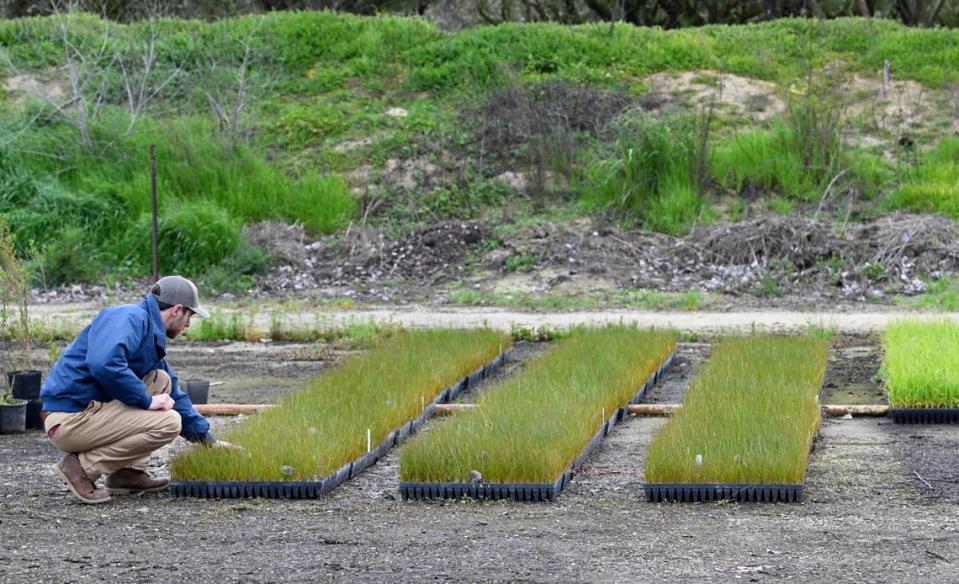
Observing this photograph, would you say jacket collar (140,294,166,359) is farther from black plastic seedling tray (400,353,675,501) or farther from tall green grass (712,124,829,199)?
tall green grass (712,124,829,199)

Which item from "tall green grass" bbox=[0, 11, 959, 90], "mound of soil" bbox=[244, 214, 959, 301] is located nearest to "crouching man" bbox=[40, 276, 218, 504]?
"mound of soil" bbox=[244, 214, 959, 301]

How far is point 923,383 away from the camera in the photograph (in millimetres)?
8211

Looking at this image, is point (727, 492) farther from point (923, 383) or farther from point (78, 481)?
point (78, 481)

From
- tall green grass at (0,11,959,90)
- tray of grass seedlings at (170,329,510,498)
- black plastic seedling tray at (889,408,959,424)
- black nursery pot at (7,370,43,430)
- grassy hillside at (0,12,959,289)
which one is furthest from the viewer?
tall green grass at (0,11,959,90)

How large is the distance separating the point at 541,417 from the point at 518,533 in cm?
151

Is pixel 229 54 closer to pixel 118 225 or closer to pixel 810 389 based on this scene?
pixel 118 225

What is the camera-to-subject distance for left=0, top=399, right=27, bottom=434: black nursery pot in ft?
26.9

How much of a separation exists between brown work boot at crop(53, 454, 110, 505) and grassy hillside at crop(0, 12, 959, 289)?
8.39m

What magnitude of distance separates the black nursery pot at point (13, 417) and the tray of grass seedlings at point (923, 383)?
525 cm

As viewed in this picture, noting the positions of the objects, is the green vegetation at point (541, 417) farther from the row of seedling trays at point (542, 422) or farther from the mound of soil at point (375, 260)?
the mound of soil at point (375, 260)

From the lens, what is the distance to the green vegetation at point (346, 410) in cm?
650

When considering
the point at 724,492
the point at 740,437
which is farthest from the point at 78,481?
the point at 740,437

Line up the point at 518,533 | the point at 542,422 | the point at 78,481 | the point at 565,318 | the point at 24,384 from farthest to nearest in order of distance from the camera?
the point at 565,318, the point at 24,384, the point at 542,422, the point at 78,481, the point at 518,533

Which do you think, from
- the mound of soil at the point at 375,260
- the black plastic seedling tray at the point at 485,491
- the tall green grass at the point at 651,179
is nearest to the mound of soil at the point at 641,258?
the mound of soil at the point at 375,260
